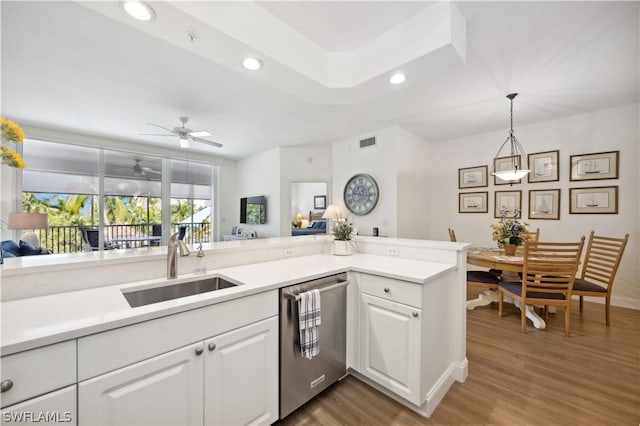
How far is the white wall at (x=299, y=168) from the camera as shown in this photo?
552 cm

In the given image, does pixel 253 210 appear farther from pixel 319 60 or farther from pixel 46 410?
pixel 46 410

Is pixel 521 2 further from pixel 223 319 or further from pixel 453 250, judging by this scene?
pixel 223 319

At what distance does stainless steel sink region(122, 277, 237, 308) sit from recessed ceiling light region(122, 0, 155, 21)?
166 cm

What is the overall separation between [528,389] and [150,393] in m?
2.40

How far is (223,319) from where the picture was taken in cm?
129

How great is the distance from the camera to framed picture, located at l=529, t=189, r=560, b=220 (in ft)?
12.9

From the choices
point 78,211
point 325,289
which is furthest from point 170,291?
point 78,211

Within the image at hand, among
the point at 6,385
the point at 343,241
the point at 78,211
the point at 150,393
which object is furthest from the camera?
the point at 78,211

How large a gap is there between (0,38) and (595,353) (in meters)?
5.71

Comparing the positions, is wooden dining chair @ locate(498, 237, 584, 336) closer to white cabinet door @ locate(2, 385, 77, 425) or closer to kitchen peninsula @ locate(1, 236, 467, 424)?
kitchen peninsula @ locate(1, 236, 467, 424)

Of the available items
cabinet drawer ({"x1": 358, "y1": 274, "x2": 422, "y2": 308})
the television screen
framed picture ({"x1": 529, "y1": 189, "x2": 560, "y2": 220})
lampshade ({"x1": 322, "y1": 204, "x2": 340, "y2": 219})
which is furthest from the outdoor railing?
framed picture ({"x1": 529, "y1": 189, "x2": 560, "y2": 220})

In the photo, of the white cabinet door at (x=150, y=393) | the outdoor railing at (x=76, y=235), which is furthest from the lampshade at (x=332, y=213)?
the white cabinet door at (x=150, y=393)

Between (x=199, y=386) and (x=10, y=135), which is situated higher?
(x=10, y=135)

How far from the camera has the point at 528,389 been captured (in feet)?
6.14
